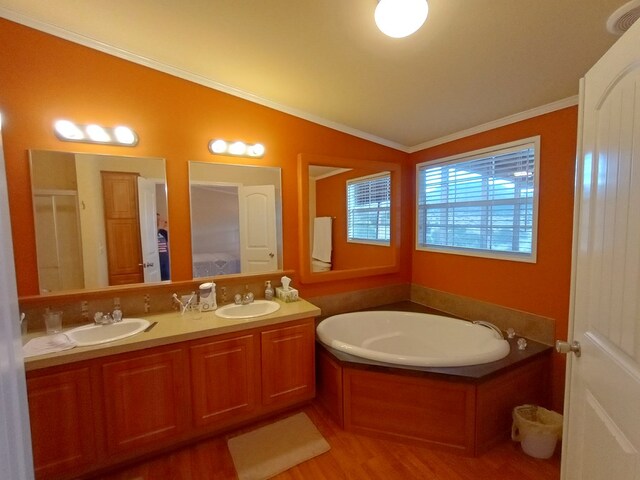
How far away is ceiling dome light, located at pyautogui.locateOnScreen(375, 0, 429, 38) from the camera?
47.0 inches

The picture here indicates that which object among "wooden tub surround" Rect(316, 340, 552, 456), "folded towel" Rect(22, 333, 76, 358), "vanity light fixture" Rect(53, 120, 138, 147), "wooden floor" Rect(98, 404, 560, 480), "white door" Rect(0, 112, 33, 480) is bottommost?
"wooden floor" Rect(98, 404, 560, 480)

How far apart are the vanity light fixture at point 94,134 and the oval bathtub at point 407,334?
198cm

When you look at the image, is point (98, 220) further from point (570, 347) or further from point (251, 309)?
point (570, 347)

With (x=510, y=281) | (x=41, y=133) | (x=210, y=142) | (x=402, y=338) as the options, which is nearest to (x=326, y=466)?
(x=402, y=338)

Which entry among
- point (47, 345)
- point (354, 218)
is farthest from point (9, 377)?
point (354, 218)

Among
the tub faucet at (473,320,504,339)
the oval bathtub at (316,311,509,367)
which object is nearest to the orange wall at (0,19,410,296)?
the oval bathtub at (316,311,509,367)

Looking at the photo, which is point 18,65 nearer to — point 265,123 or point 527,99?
point 265,123

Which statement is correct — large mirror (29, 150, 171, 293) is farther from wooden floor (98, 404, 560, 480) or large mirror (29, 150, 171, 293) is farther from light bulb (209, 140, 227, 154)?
wooden floor (98, 404, 560, 480)

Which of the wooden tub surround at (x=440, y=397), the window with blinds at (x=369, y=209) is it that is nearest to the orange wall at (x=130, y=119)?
the window with blinds at (x=369, y=209)

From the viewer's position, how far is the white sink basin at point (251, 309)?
221 cm

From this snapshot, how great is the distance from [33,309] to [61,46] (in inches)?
64.8

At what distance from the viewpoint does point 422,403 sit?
1.87 metres

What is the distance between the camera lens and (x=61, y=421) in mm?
1532

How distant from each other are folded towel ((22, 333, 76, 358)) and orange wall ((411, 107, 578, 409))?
9.94ft
